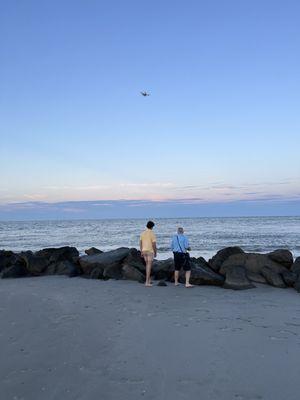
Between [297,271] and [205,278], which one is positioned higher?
[297,271]

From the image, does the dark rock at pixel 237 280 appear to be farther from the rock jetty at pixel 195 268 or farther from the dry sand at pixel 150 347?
the dry sand at pixel 150 347

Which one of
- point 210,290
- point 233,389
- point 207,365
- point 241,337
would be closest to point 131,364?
point 207,365

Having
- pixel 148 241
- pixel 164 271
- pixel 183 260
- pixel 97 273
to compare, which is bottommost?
pixel 97 273

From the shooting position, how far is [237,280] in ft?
40.0

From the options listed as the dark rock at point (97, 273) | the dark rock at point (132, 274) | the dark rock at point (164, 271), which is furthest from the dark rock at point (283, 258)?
the dark rock at point (97, 273)

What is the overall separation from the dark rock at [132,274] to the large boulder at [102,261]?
66 centimetres

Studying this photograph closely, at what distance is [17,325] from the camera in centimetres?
792

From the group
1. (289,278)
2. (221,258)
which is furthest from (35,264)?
(289,278)

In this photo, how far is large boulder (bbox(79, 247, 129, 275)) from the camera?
14758 mm

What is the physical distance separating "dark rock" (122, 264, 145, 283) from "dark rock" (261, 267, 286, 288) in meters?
3.70

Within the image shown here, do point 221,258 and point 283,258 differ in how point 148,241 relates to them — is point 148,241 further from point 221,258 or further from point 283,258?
point 283,258

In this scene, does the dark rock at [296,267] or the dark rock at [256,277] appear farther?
the dark rock at [296,267]

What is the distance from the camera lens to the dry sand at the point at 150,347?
5.21 meters

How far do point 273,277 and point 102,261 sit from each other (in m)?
5.75
